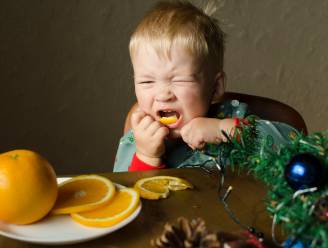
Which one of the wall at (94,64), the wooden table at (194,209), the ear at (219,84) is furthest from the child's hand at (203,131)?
the wall at (94,64)

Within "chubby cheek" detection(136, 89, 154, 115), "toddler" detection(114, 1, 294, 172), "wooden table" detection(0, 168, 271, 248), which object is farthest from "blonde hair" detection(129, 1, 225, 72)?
"wooden table" detection(0, 168, 271, 248)

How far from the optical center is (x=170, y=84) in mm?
1071

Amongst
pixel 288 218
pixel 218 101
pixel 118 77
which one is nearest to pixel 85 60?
pixel 118 77

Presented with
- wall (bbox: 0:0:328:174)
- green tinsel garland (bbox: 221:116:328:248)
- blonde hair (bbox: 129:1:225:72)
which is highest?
blonde hair (bbox: 129:1:225:72)

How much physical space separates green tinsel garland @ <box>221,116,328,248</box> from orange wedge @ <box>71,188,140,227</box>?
191 millimetres

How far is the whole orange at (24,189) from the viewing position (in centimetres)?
64

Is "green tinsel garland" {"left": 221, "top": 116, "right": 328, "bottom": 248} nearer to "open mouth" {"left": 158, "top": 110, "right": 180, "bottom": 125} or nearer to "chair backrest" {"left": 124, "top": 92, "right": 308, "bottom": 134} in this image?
"open mouth" {"left": 158, "top": 110, "right": 180, "bottom": 125}

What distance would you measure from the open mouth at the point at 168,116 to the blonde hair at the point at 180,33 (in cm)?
14

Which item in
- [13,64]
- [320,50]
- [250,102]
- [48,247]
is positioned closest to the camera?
[48,247]

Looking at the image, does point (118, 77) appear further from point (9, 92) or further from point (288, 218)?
point (288, 218)

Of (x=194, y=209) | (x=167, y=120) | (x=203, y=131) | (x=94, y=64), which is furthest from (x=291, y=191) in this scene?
(x=94, y=64)

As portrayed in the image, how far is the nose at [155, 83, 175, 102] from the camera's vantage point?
105 cm

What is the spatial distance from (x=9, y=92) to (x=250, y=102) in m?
1.06

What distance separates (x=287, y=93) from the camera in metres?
2.25
